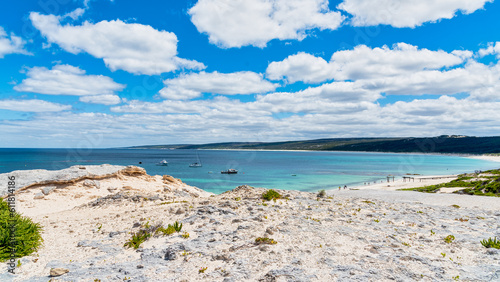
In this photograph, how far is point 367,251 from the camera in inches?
433

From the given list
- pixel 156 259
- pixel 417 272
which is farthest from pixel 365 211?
pixel 156 259

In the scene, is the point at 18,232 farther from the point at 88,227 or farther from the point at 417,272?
the point at 417,272

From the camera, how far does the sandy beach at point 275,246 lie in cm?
930

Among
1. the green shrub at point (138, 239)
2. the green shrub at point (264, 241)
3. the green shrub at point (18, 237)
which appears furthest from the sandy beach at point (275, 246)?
the green shrub at point (18, 237)

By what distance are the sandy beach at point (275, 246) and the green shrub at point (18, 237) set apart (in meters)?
0.39

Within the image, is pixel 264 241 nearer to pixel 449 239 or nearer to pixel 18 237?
pixel 449 239

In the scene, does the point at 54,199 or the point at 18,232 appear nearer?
the point at 18,232

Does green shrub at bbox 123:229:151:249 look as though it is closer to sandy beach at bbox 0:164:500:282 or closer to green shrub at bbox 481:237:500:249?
sandy beach at bbox 0:164:500:282

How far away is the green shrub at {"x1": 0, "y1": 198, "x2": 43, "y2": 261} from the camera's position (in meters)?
10.6

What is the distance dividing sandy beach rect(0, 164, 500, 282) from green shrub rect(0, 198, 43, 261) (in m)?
0.39

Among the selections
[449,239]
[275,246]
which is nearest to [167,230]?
[275,246]

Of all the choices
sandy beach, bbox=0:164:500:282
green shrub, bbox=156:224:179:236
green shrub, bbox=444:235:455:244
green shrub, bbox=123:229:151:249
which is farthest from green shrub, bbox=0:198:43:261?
green shrub, bbox=444:235:455:244

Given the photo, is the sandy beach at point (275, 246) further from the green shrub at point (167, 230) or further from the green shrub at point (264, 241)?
the green shrub at point (167, 230)

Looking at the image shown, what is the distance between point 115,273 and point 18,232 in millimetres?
4954
